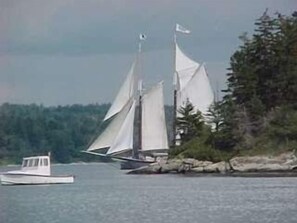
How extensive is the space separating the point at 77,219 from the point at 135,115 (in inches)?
2861

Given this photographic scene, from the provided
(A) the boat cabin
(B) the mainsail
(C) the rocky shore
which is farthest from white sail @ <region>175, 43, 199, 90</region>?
(A) the boat cabin

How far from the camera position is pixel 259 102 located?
108m

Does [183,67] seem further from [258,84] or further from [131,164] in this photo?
[258,84]

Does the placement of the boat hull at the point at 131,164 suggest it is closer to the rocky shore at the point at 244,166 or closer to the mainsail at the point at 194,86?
the mainsail at the point at 194,86

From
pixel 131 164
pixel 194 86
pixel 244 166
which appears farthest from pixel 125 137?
pixel 244 166

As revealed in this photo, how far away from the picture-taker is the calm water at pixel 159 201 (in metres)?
58.1

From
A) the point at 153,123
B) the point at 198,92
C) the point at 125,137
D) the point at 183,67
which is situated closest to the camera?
the point at 125,137

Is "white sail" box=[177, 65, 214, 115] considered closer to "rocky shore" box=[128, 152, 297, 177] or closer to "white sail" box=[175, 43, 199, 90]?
"white sail" box=[175, 43, 199, 90]

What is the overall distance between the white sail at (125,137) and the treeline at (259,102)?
28.2ft

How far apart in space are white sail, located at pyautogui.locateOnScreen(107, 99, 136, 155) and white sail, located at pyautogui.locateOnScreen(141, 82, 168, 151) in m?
2.42

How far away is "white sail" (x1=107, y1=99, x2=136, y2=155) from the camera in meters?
123

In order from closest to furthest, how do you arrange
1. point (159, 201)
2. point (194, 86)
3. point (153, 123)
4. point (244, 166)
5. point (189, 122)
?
1. point (159, 201)
2. point (244, 166)
3. point (189, 122)
4. point (153, 123)
5. point (194, 86)

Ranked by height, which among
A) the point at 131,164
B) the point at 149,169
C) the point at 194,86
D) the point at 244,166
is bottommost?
the point at 149,169

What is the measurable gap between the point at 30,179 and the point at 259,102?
2482 centimetres
